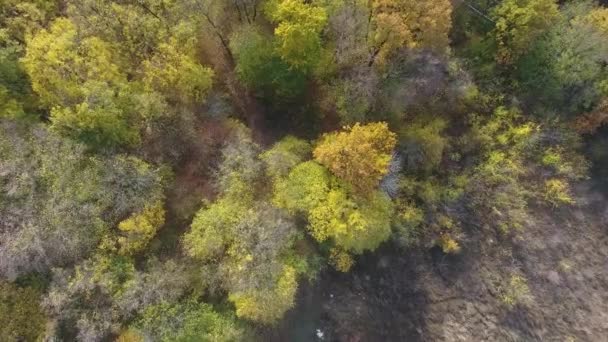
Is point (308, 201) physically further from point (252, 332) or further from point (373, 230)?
point (252, 332)

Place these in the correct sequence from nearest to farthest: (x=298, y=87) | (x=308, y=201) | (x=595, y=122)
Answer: (x=308, y=201), (x=298, y=87), (x=595, y=122)

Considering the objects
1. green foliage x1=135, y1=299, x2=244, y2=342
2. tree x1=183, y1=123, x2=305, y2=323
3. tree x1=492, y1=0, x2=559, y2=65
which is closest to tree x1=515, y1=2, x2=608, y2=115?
tree x1=492, y1=0, x2=559, y2=65

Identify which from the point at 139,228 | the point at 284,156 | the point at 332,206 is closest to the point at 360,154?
the point at 332,206

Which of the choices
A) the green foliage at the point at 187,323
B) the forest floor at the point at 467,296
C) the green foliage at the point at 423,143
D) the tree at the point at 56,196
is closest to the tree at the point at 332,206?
the green foliage at the point at 423,143

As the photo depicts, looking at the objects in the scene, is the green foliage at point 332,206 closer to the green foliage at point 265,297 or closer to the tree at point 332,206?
the tree at point 332,206

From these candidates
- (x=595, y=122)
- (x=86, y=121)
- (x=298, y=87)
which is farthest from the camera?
(x=595, y=122)

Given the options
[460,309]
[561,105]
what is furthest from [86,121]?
[561,105]
